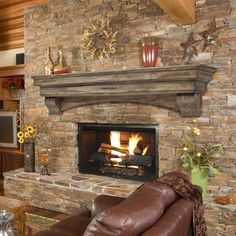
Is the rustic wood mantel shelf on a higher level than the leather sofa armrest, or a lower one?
higher

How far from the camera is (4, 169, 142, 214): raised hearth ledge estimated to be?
3719mm

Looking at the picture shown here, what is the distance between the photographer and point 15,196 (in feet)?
14.5

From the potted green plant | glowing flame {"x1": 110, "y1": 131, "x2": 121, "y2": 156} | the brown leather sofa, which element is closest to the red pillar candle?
the potted green plant

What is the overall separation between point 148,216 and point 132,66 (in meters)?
2.52

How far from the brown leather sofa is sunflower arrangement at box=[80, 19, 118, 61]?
238cm

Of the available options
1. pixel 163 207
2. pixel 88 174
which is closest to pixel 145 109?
pixel 88 174

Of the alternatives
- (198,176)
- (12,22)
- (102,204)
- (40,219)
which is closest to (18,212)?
(102,204)

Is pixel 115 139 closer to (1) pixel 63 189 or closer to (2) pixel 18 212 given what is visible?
(1) pixel 63 189

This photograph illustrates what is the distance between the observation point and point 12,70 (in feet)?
19.3

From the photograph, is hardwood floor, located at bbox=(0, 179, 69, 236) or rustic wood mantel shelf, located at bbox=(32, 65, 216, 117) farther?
hardwood floor, located at bbox=(0, 179, 69, 236)

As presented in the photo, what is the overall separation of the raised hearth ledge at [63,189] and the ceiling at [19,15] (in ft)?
6.28

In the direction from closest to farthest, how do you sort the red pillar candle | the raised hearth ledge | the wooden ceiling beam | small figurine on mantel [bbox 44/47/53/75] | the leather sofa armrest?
the leather sofa armrest < the wooden ceiling beam < the red pillar candle < the raised hearth ledge < small figurine on mantel [bbox 44/47/53/75]

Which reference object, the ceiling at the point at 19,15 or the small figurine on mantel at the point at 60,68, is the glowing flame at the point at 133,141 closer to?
the small figurine on mantel at the point at 60,68

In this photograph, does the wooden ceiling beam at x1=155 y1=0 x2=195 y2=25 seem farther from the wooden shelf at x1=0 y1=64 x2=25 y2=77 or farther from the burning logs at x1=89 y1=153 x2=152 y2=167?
the wooden shelf at x1=0 y1=64 x2=25 y2=77
